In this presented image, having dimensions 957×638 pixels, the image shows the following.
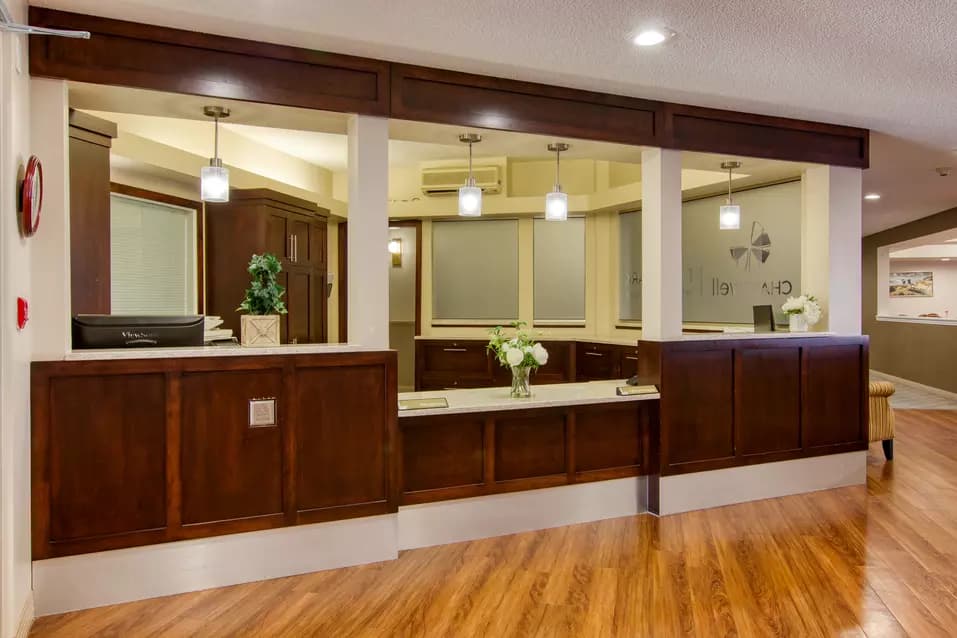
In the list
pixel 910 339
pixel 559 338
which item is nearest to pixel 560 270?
pixel 559 338

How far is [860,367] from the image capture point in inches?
185

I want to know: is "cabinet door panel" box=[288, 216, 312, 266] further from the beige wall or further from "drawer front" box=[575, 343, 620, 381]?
the beige wall

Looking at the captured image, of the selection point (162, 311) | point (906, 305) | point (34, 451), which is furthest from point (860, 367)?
point (906, 305)

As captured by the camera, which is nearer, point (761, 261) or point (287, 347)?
point (287, 347)

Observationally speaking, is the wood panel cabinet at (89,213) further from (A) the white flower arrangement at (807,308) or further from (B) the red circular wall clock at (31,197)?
(A) the white flower arrangement at (807,308)

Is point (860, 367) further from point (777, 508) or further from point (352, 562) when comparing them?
point (352, 562)

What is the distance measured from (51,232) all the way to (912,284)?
18987mm

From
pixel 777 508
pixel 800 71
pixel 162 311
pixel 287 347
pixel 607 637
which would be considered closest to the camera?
pixel 607 637

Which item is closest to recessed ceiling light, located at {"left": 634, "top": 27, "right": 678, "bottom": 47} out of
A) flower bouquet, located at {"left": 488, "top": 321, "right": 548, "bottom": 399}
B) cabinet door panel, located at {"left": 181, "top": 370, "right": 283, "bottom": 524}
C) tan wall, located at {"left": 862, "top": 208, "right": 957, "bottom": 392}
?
flower bouquet, located at {"left": 488, "top": 321, "right": 548, "bottom": 399}

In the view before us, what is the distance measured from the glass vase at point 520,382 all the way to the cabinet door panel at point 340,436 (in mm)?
838

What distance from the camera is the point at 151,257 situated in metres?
5.15

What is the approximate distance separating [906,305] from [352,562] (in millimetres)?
18056

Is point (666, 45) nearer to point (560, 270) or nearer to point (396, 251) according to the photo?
point (560, 270)

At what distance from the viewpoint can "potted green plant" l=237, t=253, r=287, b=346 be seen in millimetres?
3193
